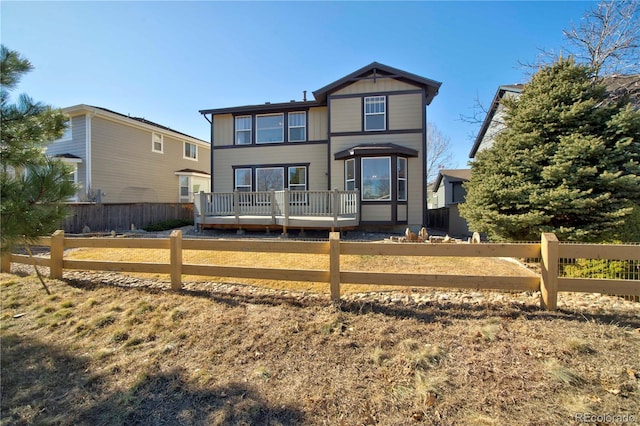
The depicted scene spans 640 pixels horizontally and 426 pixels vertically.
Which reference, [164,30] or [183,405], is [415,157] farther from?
[183,405]

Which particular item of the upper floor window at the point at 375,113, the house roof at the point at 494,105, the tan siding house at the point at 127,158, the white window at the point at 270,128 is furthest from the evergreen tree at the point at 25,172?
the house roof at the point at 494,105

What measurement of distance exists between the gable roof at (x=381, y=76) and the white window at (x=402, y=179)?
132 inches

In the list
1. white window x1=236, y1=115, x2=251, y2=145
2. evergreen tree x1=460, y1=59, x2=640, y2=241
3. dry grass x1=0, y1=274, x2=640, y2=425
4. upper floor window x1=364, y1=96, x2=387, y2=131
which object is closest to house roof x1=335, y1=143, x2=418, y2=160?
upper floor window x1=364, y1=96, x2=387, y2=131

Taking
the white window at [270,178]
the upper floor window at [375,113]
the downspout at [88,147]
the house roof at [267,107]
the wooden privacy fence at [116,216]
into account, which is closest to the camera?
the wooden privacy fence at [116,216]

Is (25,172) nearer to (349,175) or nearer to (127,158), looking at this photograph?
(349,175)

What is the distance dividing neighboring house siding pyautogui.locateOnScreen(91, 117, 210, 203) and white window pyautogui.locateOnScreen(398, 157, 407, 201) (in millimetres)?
15608

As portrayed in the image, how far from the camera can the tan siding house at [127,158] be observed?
48.4ft

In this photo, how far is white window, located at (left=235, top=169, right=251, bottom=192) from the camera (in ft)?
47.5

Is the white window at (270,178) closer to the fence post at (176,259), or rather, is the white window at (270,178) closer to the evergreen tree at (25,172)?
the fence post at (176,259)

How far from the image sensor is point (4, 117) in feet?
9.49

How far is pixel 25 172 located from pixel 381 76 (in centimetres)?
1227

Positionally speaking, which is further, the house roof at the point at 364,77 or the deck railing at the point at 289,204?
the house roof at the point at 364,77

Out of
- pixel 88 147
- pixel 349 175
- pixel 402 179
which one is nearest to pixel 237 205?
pixel 349 175

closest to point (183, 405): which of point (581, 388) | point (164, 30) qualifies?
point (581, 388)
